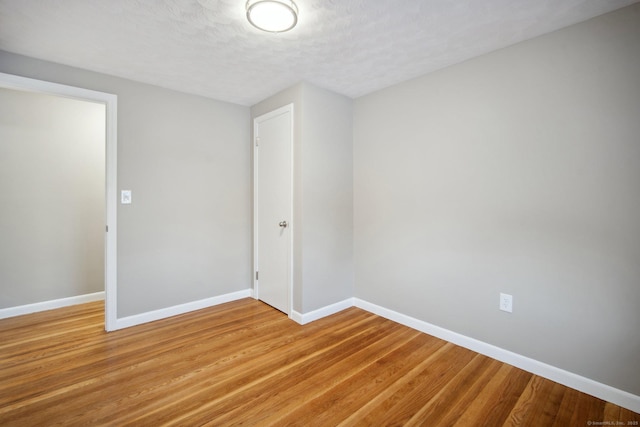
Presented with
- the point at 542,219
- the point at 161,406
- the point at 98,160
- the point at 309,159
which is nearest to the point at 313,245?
the point at 309,159

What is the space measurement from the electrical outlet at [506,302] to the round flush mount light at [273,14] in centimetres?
A: 238

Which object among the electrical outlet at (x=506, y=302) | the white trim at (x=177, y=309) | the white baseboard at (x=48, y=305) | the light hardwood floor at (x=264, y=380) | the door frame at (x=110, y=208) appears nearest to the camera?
the light hardwood floor at (x=264, y=380)

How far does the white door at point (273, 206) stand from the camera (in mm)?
2895

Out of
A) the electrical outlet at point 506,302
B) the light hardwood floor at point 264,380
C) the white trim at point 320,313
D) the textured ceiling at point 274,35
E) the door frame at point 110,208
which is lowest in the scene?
the light hardwood floor at point 264,380

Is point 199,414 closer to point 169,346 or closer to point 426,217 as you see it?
point 169,346

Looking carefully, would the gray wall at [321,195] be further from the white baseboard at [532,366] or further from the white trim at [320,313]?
the white baseboard at [532,366]

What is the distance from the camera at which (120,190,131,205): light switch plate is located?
2.61 m

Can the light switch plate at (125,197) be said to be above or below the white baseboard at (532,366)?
above

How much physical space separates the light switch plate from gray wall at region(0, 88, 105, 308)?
1039 mm

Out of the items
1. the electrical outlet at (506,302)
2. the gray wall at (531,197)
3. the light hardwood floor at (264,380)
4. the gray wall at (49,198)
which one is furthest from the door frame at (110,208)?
the electrical outlet at (506,302)

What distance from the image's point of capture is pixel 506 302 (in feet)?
6.81

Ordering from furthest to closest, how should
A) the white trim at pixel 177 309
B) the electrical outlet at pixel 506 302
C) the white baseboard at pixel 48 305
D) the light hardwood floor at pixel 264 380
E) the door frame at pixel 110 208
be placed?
the white baseboard at pixel 48 305, the white trim at pixel 177 309, the door frame at pixel 110 208, the electrical outlet at pixel 506 302, the light hardwood floor at pixel 264 380

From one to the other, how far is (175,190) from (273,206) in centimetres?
102

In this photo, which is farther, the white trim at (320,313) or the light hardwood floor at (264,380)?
the white trim at (320,313)
